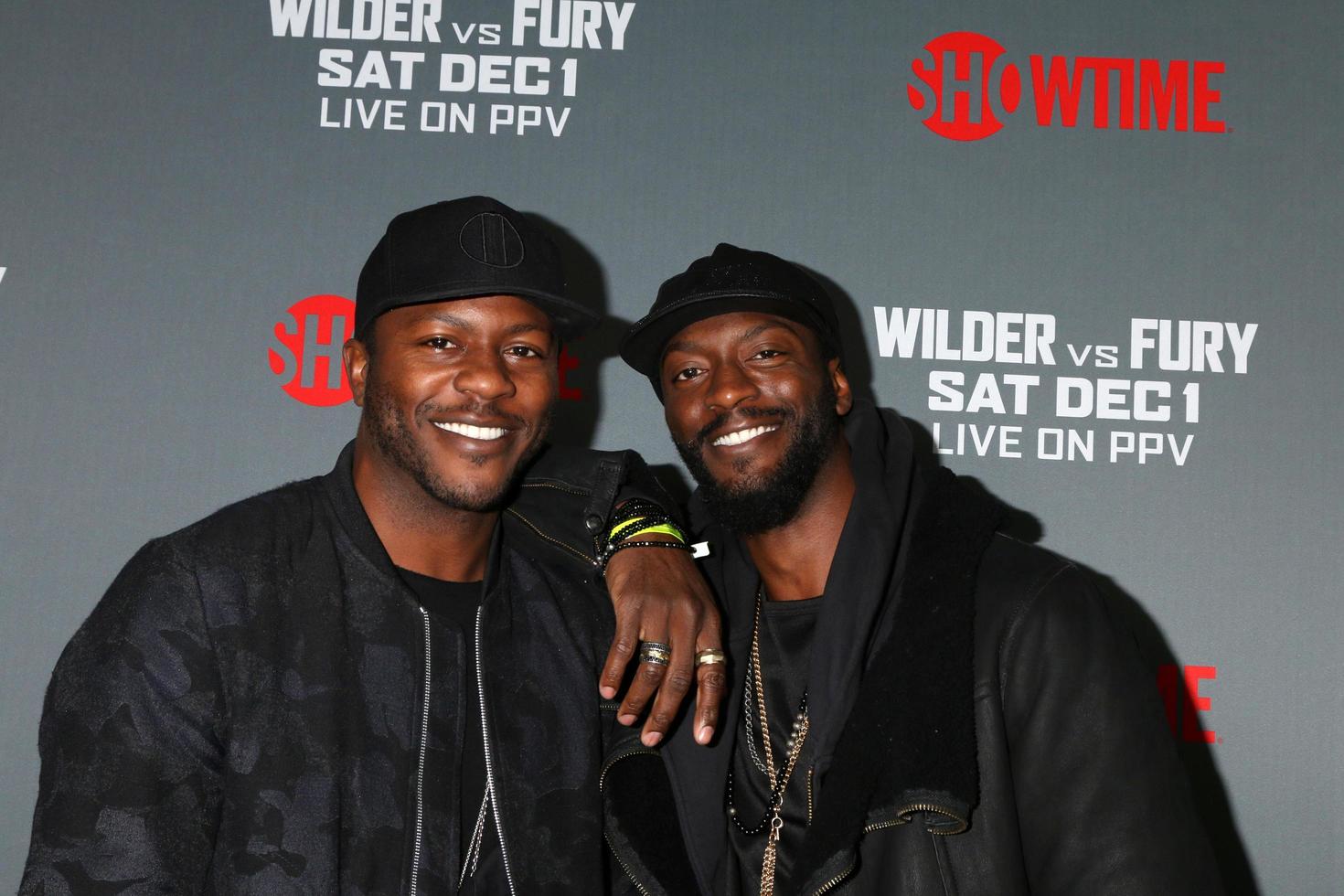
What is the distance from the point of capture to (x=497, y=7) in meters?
2.46

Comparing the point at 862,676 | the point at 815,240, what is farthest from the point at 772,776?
the point at 815,240

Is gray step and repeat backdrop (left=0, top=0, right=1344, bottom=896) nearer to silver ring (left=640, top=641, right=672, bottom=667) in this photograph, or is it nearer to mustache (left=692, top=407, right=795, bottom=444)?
mustache (left=692, top=407, right=795, bottom=444)

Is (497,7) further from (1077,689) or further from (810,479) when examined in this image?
(1077,689)

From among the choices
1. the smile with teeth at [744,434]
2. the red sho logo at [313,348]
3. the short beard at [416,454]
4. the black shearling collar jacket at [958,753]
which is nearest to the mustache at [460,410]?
the short beard at [416,454]

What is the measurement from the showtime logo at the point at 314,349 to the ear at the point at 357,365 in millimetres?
674

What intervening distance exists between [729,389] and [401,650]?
2.05 ft

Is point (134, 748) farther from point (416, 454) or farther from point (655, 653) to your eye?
point (655, 653)

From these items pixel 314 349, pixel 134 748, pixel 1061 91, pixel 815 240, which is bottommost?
pixel 134 748

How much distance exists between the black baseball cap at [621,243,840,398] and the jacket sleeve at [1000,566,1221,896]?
1.88 feet

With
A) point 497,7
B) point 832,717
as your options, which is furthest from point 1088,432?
point 497,7

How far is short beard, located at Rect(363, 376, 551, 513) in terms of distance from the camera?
1624 mm

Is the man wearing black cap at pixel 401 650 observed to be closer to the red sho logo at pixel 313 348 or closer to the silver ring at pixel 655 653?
the silver ring at pixel 655 653

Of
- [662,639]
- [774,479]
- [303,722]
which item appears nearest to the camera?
[303,722]

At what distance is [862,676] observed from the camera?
1.67m
